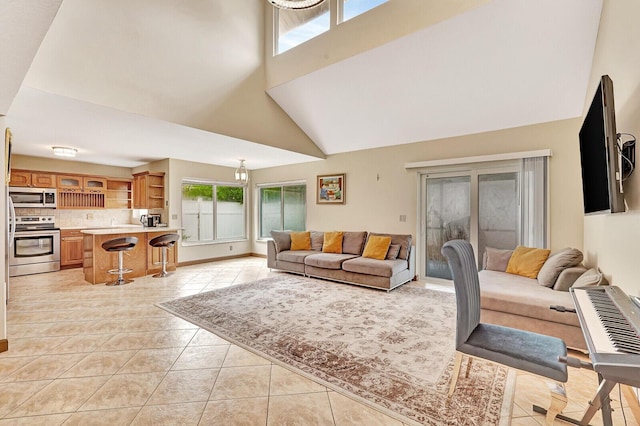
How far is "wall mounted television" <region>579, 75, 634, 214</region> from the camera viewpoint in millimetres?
1530

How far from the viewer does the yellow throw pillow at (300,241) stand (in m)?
6.03

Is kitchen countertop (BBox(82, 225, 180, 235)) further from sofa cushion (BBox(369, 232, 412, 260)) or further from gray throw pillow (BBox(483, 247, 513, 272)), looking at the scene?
gray throw pillow (BBox(483, 247, 513, 272))

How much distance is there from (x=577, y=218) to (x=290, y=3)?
14.0 ft

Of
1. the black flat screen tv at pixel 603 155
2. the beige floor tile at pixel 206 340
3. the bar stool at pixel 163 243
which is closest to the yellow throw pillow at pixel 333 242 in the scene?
the bar stool at pixel 163 243

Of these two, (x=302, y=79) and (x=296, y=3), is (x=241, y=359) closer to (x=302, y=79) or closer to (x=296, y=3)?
(x=296, y=3)

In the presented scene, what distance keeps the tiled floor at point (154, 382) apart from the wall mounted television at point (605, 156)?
1.32 meters

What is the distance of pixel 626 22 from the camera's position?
1808 mm

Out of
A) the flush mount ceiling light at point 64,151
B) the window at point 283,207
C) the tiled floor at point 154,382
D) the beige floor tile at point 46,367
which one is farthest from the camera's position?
the window at point 283,207

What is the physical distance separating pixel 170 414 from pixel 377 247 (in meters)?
3.77

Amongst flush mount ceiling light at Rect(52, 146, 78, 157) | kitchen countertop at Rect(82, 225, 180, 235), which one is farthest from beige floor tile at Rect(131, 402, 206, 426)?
flush mount ceiling light at Rect(52, 146, 78, 157)

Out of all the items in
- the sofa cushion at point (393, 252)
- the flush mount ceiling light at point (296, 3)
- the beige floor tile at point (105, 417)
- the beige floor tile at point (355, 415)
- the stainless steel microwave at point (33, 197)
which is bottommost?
the beige floor tile at point (355, 415)

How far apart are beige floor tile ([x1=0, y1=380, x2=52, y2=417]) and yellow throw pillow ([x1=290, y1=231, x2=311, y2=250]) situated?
4221 mm

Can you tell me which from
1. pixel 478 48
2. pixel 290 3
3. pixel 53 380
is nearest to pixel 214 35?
pixel 290 3

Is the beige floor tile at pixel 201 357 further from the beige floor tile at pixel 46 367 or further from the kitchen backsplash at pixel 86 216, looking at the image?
the kitchen backsplash at pixel 86 216
